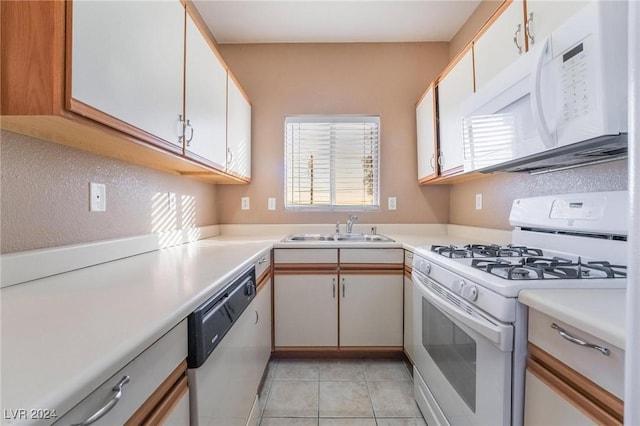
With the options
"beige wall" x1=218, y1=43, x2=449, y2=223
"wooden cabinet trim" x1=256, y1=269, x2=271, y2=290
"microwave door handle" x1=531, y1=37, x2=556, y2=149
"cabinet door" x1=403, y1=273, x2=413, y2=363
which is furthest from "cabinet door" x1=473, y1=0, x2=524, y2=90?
"wooden cabinet trim" x1=256, y1=269, x2=271, y2=290

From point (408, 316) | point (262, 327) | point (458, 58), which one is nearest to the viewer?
point (262, 327)

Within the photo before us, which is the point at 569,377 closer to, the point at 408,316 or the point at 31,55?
the point at 408,316

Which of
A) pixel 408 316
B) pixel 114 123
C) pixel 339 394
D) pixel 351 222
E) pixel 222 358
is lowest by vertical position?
pixel 339 394

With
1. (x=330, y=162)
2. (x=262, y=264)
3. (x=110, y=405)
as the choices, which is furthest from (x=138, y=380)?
(x=330, y=162)

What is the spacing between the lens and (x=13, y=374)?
0.39 metres

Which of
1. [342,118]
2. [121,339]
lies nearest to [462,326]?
[121,339]

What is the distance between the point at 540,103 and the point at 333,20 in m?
1.78

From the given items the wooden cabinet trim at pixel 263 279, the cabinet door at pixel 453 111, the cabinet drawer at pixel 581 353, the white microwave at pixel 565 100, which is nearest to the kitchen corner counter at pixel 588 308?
the cabinet drawer at pixel 581 353

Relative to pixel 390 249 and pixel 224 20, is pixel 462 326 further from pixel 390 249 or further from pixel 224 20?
pixel 224 20

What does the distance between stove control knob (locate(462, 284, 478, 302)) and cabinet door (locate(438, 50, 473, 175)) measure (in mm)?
959

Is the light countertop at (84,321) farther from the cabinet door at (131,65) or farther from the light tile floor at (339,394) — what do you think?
the light tile floor at (339,394)

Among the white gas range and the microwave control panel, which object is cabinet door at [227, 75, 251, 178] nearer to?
the white gas range

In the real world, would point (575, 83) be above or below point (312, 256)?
above

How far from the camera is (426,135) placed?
7.41ft
